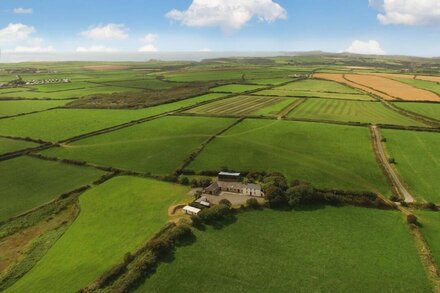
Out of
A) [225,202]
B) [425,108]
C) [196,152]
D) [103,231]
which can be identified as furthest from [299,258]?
[425,108]

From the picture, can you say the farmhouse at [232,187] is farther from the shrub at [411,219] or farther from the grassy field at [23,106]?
the grassy field at [23,106]

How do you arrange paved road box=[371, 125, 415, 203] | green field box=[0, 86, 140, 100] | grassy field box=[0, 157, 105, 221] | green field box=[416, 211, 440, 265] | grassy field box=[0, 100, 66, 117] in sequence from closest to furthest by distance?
green field box=[416, 211, 440, 265]
paved road box=[371, 125, 415, 203]
grassy field box=[0, 157, 105, 221]
grassy field box=[0, 100, 66, 117]
green field box=[0, 86, 140, 100]

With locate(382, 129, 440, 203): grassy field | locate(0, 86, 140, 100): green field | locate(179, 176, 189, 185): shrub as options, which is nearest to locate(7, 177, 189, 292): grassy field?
locate(179, 176, 189, 185): shrub

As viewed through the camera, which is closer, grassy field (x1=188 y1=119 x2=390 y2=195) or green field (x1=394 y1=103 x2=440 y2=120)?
grassy field (x1=188 y1=119 x2=390 y2=195)

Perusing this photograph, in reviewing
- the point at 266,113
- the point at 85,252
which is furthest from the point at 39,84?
the point at 85,252

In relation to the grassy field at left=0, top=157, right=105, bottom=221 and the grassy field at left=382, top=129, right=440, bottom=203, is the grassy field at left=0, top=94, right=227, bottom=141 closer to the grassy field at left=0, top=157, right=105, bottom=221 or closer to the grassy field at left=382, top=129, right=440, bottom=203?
the grassy field at left=0, top=157, right=105, bottom=221

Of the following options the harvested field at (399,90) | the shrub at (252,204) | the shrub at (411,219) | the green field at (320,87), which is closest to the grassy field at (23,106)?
the shrub at (252,204)

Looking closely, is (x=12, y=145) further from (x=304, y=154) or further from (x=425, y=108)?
(x=425, y=108)
